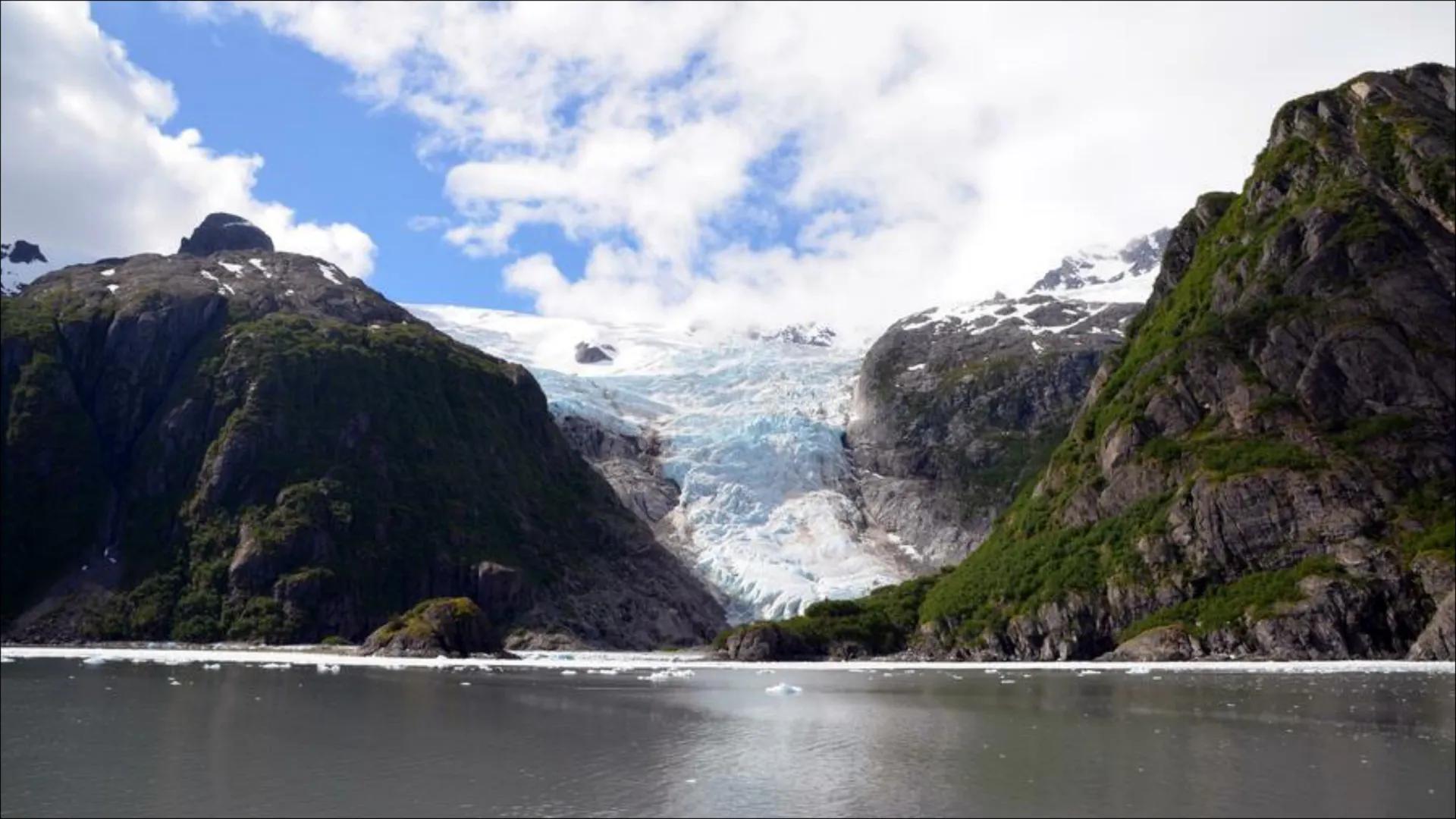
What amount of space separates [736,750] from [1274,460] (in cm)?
7886

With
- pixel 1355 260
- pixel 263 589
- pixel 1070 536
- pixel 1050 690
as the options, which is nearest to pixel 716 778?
pixel 1050 690

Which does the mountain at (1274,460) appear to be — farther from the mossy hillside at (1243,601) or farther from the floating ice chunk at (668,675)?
the floating ice chunk at (668,675)

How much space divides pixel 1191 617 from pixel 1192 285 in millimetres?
52988

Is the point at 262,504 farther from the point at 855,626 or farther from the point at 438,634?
the point at 855,626

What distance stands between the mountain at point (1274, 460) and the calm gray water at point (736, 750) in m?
23.9

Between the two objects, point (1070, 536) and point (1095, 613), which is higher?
point (1070, 536)

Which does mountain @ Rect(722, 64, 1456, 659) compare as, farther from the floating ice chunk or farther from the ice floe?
the floating ice chunk

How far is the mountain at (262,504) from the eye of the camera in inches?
6314

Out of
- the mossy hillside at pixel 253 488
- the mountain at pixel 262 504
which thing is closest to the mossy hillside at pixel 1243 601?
the mountain at pixel 262 504

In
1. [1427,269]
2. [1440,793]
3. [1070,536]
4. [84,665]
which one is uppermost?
[1427,269]

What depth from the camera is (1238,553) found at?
107 metres

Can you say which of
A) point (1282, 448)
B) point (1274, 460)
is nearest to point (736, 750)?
point (1274, 460)

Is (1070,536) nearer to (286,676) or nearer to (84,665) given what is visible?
(286,676)

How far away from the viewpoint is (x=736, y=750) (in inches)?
1880
